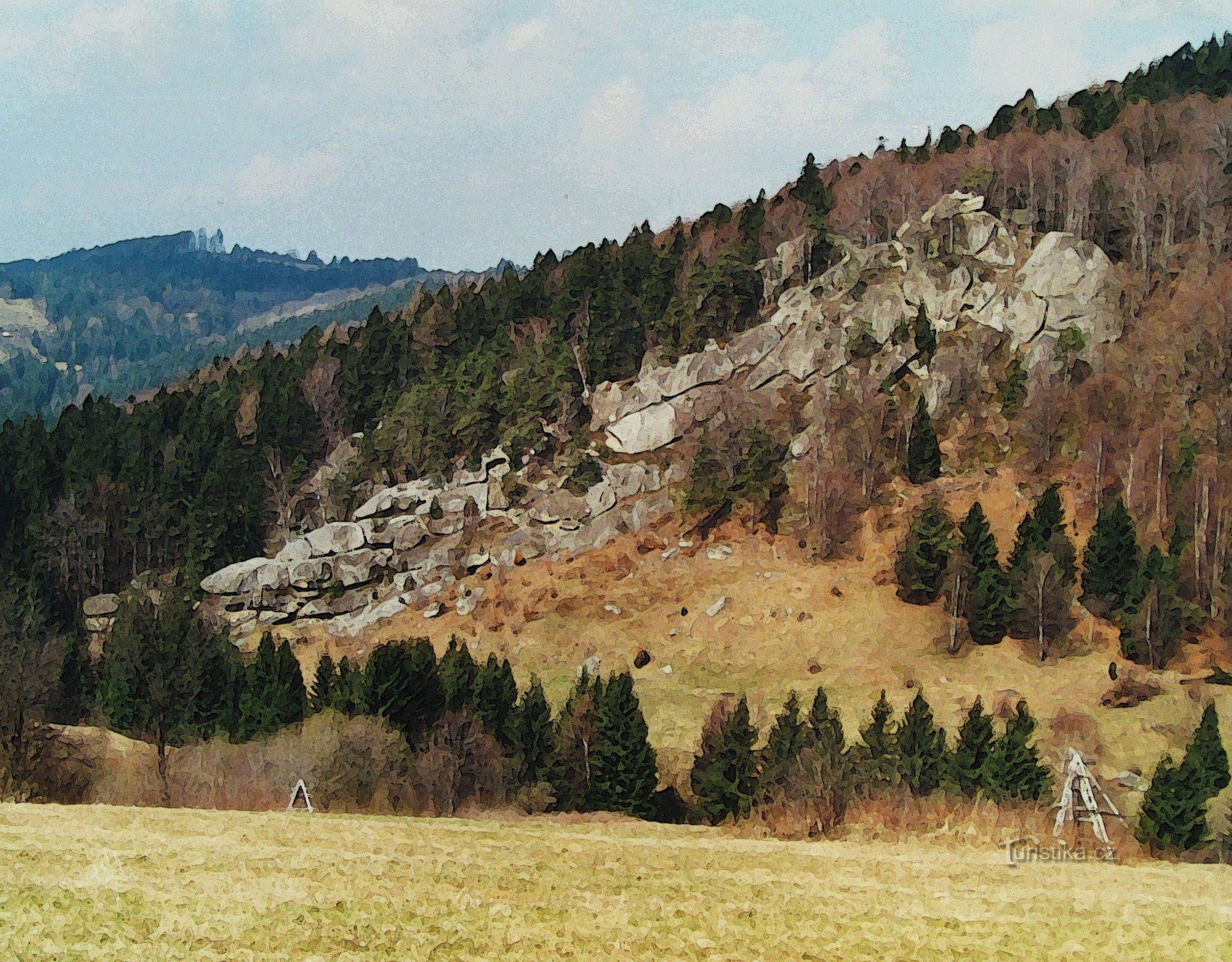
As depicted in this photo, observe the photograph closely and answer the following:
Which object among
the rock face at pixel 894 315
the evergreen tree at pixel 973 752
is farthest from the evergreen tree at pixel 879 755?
the rock face at pixel 894 315

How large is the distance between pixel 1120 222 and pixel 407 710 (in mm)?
69746

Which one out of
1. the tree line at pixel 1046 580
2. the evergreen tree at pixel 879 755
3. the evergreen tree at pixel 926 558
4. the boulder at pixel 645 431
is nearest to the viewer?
the evergreen tree at pixel 879 755

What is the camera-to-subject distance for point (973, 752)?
38438mm

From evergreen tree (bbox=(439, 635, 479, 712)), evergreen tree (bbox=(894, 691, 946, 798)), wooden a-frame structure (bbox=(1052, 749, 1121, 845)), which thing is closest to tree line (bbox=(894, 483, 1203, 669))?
evergreen tree (bbox=(894, 691, 946, 798))

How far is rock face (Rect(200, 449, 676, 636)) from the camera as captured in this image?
73.2 m

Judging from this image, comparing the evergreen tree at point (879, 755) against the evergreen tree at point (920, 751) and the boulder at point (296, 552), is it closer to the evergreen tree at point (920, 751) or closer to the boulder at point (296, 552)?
the evergreen tree at point (920, 751)

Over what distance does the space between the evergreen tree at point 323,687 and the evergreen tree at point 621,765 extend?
11555mm

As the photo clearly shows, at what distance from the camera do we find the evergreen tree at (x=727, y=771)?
130 ft

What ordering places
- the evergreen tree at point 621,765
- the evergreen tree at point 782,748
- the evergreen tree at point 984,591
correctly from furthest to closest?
the evergreen tree at point 984,591 < the evergreen tree at point 621,765 < the evergreen tree at point 782,748

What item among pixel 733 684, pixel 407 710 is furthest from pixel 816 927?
pixel 733 684

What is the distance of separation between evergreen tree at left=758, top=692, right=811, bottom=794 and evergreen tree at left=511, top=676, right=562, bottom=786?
8.44 meters

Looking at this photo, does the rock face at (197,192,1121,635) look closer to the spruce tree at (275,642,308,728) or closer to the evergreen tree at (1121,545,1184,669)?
the spruce tree at (275,642,308,728)

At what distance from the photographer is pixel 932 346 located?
7700 cm

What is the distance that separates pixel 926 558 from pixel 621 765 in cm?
2455
